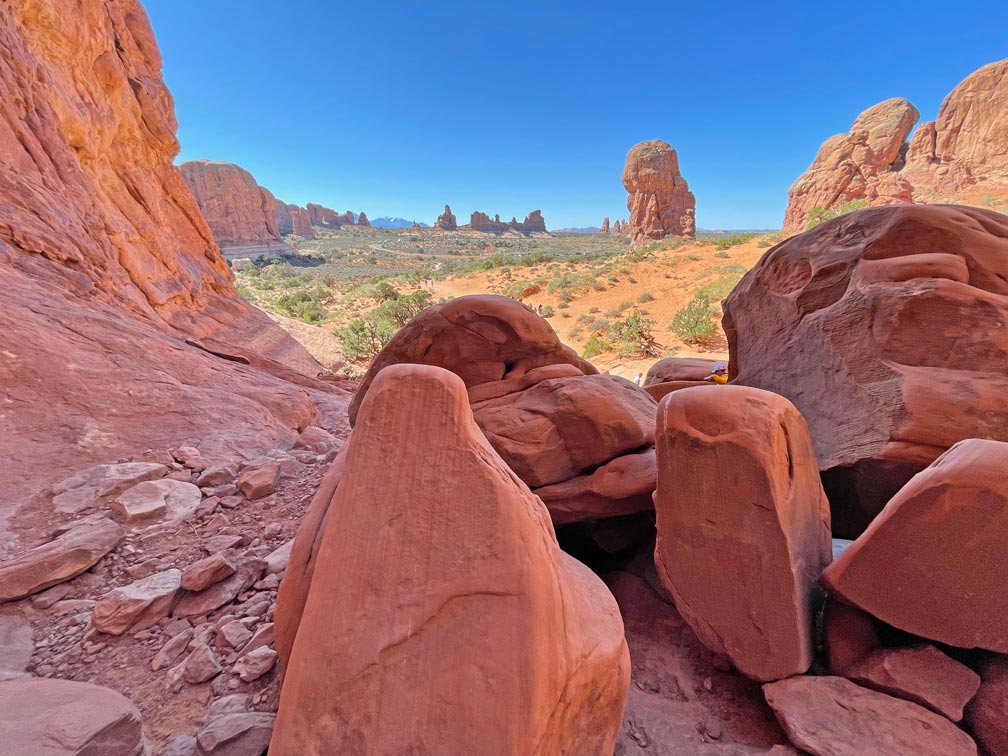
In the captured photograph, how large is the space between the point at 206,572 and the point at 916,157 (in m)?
40.3

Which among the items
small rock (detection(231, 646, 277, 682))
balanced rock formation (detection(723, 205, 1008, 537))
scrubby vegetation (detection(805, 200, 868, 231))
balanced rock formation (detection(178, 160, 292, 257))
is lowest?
small rock (detection(231, 646, 277, 682))

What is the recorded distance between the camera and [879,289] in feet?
8.86

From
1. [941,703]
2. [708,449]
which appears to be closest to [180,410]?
[708,449]

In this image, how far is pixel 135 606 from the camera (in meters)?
1.91

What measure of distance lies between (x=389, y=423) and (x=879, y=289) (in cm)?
334

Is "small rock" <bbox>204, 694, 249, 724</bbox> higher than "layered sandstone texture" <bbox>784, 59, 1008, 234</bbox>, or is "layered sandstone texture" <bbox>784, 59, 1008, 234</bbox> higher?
"layered sandstone texture" <bbox>784, 59, 1008, 234</bbox>

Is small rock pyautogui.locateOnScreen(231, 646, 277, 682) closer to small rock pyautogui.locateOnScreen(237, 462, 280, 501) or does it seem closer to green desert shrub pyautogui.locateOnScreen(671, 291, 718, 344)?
small rock pyautogui.locateOnScreen(237, 462, 280, 501)

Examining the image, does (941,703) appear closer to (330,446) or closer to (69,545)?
(69,545)

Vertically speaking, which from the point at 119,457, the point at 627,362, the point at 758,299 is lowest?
the point at 627,362

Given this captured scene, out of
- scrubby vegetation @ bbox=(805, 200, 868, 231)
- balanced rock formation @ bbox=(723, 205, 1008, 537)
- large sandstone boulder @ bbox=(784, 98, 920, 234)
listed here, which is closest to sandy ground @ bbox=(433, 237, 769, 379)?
scrubby vegetation @ bbox=(805, 200, 868, 231)

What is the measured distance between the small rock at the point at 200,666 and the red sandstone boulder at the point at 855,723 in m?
2.52

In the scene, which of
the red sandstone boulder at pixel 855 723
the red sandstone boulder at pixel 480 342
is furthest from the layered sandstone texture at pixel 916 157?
the red sandstone boulder at pixel 855 723

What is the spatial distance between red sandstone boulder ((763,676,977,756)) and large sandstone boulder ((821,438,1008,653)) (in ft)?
1.06

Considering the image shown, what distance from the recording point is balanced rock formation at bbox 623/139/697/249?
124ft
